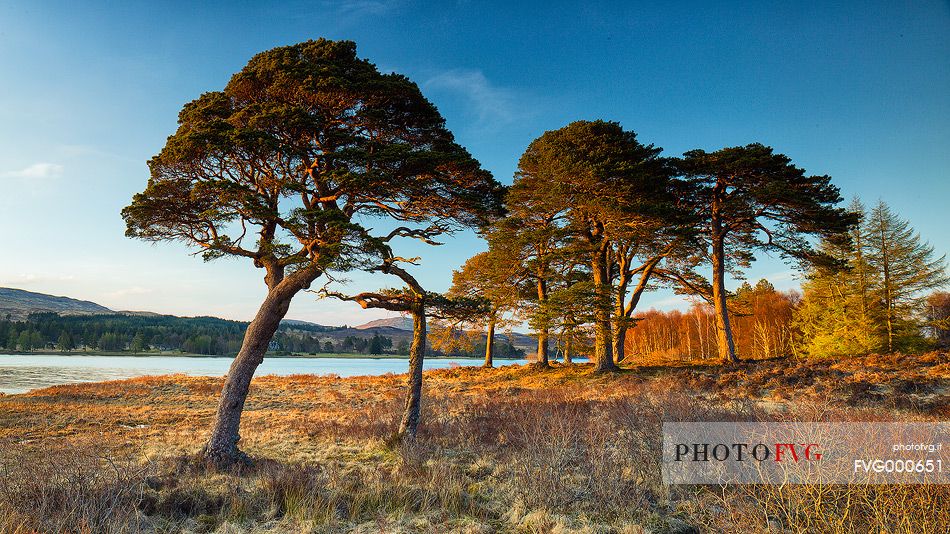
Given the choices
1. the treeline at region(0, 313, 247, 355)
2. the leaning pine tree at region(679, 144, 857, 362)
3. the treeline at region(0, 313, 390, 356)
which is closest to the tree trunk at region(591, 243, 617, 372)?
the leaning pine tree at region(679, 144, 857, 362)

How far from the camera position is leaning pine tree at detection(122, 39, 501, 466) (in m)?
9.20

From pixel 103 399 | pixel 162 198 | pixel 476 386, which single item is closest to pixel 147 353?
pixel 103 399

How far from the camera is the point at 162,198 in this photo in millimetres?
9789

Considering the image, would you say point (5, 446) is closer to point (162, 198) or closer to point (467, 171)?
point (162, 198)

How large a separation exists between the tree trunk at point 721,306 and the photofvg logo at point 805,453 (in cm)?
1704

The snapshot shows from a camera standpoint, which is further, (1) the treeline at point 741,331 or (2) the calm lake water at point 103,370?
(1) the treeline at point 741,331

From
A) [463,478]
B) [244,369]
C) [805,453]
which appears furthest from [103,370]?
[805,453]

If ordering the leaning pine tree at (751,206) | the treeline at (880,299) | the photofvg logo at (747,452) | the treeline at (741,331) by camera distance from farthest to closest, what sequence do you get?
the treeline at (741,331) → the treeline at (880,299) → the leaning pine tree at (751,206) → the photofvg logo at (747,452)

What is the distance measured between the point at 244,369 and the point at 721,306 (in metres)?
21.6

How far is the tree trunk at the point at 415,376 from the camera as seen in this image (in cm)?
1059

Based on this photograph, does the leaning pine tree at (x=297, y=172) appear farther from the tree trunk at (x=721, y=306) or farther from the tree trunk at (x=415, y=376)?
the tree trunk at (x=721, y=306)

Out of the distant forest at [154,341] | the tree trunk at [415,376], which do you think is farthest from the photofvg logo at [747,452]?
the distant forest at [154,341]

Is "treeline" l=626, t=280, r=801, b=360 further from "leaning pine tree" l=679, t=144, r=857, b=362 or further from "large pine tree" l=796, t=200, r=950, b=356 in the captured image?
"leaning pine tree" l=679, t=144, r=857, b=362

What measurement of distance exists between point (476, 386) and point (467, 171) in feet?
52.8
